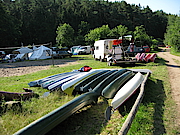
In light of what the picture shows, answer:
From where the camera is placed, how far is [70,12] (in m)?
77.6

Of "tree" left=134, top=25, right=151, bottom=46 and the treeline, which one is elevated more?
the treeline

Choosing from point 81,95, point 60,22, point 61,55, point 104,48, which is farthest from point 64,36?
point 81,95

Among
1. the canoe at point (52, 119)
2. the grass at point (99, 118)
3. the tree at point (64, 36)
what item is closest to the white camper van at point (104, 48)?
the grass at point (99, 118)

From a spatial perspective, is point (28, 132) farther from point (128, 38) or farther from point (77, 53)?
point (77, 53)

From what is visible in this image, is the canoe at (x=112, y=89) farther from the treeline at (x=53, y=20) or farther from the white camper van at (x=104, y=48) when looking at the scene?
the treeline at (x=53, y=20)

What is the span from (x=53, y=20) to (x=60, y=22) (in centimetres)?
335

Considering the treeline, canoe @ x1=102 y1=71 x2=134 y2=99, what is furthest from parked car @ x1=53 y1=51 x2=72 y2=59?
canoe @ x1=102 y1=71 x2=134 y2=99

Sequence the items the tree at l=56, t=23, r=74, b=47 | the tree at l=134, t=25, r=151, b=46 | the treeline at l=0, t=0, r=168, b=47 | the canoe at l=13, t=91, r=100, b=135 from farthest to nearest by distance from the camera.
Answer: the treeline at l=0, t=0, r=168, b=47
the tree at l=56, t=23, r=74, b=47
the tree at l=134, t=25, r=151, b=46
the canoe at l=13, t=91, r=100, b=135

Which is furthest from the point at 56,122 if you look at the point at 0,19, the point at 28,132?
the point at 0,19

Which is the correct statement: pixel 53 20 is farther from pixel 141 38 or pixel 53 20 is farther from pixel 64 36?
pixel 141 38

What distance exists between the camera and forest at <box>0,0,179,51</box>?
49.3 metres

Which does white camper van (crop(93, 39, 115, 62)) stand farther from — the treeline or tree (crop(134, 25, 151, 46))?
the treeline

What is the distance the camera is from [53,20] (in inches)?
2768

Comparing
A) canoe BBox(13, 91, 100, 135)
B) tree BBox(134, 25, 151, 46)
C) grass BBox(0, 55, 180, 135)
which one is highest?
tree BBox(134, 25, 151, 46)
